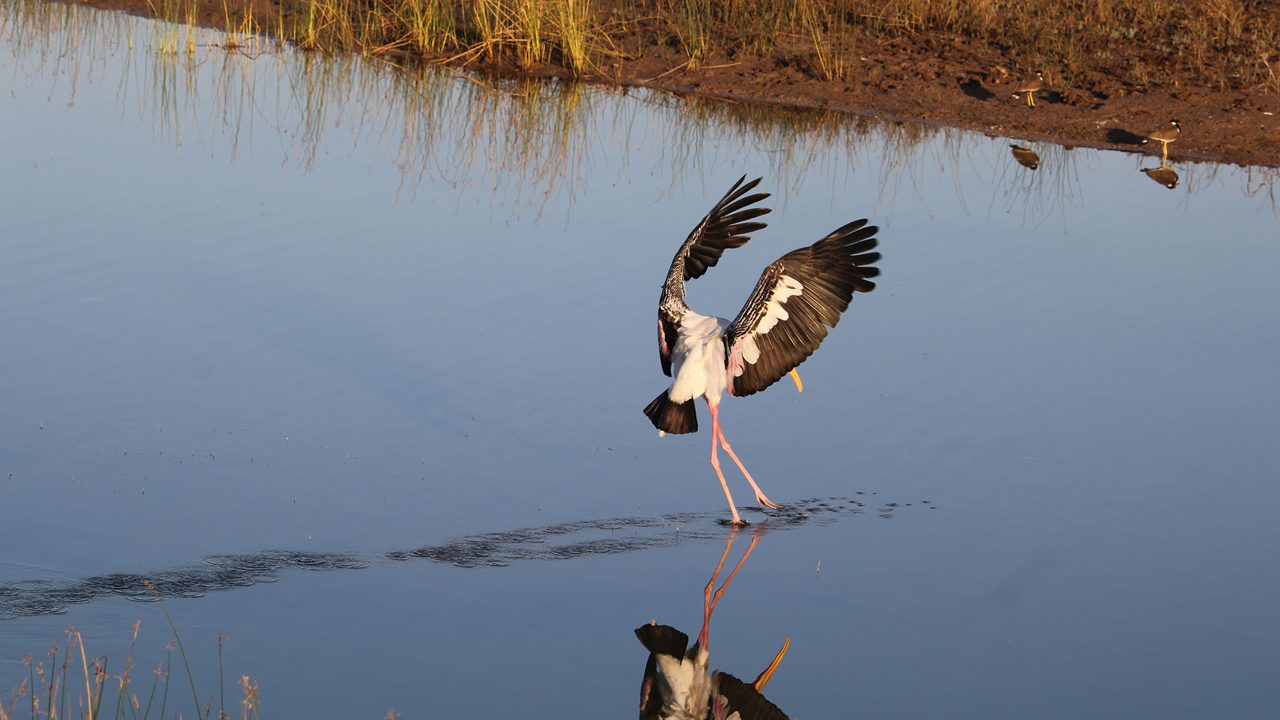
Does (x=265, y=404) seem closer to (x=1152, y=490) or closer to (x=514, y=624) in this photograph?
(x=514, y=624)

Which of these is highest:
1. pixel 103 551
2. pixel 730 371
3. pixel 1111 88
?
pixel 1111 88

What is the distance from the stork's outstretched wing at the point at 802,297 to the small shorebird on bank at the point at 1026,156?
261 inches

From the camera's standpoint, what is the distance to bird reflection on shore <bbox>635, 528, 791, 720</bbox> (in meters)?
5.06

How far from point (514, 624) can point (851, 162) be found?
7845 mm

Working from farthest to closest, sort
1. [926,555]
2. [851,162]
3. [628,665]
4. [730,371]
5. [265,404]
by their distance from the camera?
[851,162], [265,404], [730,371], [926,555], [628,665]

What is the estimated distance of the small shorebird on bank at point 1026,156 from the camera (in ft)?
42.0

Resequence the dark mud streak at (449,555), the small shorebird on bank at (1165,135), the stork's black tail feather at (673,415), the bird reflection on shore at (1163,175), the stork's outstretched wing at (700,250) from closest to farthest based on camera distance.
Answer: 1. the dark mud streak at (449,555)
2. the stork's black tail feather at (673,415)
3. the stork's outstretched wing at (700,250)
4. the bird reflection on shore at (1163,175)
5. the small shorebird on bank at (1165,135)

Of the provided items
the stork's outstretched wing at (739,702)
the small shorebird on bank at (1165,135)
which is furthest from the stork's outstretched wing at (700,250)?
the small shorebird on bank at (1165,135)

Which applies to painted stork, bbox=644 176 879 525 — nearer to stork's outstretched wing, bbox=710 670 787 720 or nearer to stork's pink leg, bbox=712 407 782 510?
stork's pink leg, bbox=712 407 782 510

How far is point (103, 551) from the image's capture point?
18.9 ft

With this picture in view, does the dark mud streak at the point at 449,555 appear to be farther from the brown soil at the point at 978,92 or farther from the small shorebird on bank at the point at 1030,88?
the small shorebird on bank at the point at 1030,88

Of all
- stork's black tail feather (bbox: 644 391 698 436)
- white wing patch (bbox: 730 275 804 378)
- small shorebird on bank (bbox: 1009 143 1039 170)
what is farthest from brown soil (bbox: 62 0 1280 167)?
stork's black tail feather (bbox: 644 391 698 436)

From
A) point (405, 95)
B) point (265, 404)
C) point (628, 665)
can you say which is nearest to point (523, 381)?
point (265, 404)

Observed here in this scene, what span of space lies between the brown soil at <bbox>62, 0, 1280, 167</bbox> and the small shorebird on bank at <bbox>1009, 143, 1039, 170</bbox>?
366mm
